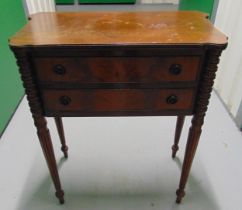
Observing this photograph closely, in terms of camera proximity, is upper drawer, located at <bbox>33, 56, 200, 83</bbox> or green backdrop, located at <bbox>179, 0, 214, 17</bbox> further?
green backdrop, located at <bbox>179, 0, 214, 17</bbox>

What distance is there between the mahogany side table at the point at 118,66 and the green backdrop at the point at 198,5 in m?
1.07

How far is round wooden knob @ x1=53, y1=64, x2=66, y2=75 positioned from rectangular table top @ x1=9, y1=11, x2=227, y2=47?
81 mm

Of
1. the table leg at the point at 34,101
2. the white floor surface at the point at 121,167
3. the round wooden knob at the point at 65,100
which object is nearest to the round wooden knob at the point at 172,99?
the round wooden knob at the point at 65,100

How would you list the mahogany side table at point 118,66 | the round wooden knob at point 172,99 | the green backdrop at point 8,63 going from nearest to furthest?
the mahogany side table at point 118,66
the round wooden knob at point 172,99
the green backdrop at point 8,63

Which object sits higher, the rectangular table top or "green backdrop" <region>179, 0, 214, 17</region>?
the rectangular table top

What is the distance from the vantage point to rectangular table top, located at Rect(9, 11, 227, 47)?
29.8 inches

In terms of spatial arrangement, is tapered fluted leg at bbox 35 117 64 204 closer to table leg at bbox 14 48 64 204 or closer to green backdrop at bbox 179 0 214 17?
table leg at bbox 14 48 64 204

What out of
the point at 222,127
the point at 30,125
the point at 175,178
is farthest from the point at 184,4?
the point at 30,125

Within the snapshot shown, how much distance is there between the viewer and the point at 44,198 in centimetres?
122

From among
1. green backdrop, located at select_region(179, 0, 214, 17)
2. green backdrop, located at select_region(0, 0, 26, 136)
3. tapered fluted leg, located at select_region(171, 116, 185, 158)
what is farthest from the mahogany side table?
green backdrop, located at select_region(179, 0, 214, 17)

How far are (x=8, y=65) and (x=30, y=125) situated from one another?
1.52 ft

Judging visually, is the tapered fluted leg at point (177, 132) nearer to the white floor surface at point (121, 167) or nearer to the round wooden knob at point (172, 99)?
the white floor surface at point (121, 167)

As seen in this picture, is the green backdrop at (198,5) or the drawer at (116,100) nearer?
the drawer at (116,100)

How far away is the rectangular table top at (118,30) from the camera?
2.48 feet
